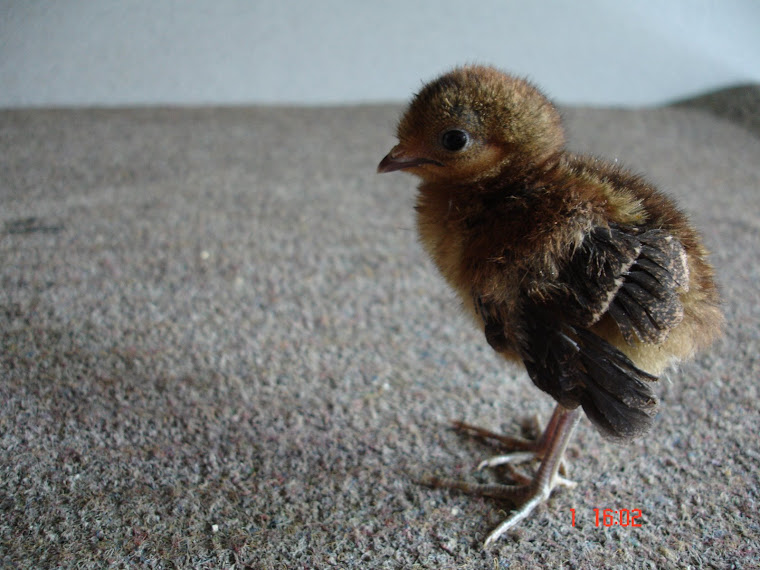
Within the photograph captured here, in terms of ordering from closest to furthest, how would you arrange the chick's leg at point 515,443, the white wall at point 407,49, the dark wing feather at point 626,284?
the dark wing feather at point 626,284 → the chick's leg at point 515,443 → the white wall at point 407,49

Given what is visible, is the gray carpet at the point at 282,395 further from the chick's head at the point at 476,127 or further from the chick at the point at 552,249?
the chick's head at the point at 476,127

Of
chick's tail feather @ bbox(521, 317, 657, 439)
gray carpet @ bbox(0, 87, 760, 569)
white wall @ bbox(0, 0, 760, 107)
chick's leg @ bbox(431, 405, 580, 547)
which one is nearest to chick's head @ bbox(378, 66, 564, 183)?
chick's tail feather @ bbox(521, 317, 657, 439)

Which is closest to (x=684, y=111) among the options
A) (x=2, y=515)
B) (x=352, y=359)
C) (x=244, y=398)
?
(x=352, y=359)

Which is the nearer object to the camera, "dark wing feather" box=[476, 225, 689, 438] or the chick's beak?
"dark wing feather" box=[476, 225, 689, 438]
